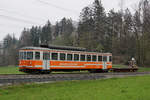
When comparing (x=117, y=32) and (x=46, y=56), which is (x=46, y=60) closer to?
(x=46, y=56)

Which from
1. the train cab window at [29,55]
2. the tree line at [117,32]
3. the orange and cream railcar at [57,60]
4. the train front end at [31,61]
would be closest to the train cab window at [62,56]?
the orange and cream railcar at [57,60]

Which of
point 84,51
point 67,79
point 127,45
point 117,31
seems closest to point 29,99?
point 67,79

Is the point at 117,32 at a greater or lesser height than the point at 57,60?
greater

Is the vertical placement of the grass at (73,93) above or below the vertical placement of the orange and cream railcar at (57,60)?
below

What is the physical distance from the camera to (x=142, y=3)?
42.4 metres

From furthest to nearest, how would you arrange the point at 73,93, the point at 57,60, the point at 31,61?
1. the point at 57,60
2. the point at 31,61
3. the point at 73,93

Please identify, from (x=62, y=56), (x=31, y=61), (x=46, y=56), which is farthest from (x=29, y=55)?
(x=62, y=56)

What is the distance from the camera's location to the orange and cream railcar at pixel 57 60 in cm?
2022

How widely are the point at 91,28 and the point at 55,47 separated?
112ft

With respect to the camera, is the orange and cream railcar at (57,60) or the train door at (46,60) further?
the train door at (46,60)

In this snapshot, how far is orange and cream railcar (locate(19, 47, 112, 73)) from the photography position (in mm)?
20219

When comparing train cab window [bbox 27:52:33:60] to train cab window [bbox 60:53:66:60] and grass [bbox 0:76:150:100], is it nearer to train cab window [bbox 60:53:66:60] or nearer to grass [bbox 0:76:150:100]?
train cab window [bbox 60:53:66:60]

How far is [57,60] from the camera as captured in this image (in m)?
21.8

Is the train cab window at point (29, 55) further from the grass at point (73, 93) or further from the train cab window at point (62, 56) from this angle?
the grass at point (73, 93)
